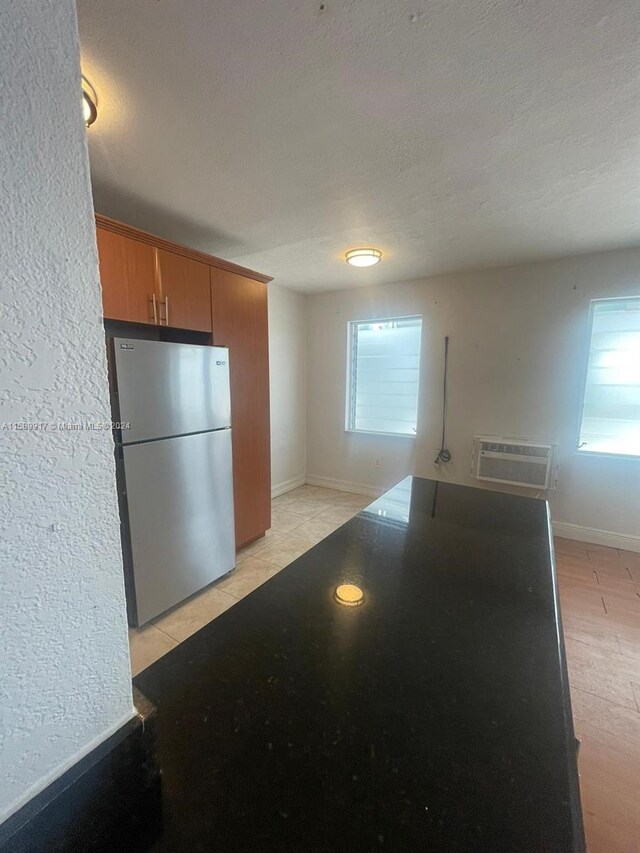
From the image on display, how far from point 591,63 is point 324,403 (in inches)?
131

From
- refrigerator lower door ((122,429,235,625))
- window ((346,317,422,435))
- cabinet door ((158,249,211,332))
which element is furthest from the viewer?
window ((346,317,422,435))

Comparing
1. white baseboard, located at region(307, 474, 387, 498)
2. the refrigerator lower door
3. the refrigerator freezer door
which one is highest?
the refrigerator freezer door

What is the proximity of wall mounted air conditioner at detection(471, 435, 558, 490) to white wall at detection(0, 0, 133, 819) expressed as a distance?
10.7 ft

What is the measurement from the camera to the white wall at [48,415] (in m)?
0.35

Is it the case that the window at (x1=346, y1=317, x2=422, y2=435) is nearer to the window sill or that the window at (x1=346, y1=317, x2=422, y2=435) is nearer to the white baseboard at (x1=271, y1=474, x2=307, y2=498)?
the window sill

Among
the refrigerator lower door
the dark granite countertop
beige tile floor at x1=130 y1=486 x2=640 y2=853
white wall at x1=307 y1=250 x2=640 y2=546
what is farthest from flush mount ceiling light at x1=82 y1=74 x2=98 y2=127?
white wall at x1=307 y1=250 x2=640 y2=546

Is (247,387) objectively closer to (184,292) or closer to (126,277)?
(184,292)

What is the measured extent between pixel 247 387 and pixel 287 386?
146cm

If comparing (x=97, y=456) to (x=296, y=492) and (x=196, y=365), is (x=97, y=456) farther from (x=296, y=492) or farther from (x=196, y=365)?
(x=296, y=492)

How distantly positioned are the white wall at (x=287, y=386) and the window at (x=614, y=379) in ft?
9.14

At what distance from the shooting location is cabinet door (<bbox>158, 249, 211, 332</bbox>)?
6.48ft

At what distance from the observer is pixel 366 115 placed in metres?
1.32

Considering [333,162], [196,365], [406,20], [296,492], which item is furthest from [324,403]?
[406,20]

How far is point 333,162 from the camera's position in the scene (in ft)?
5.22
